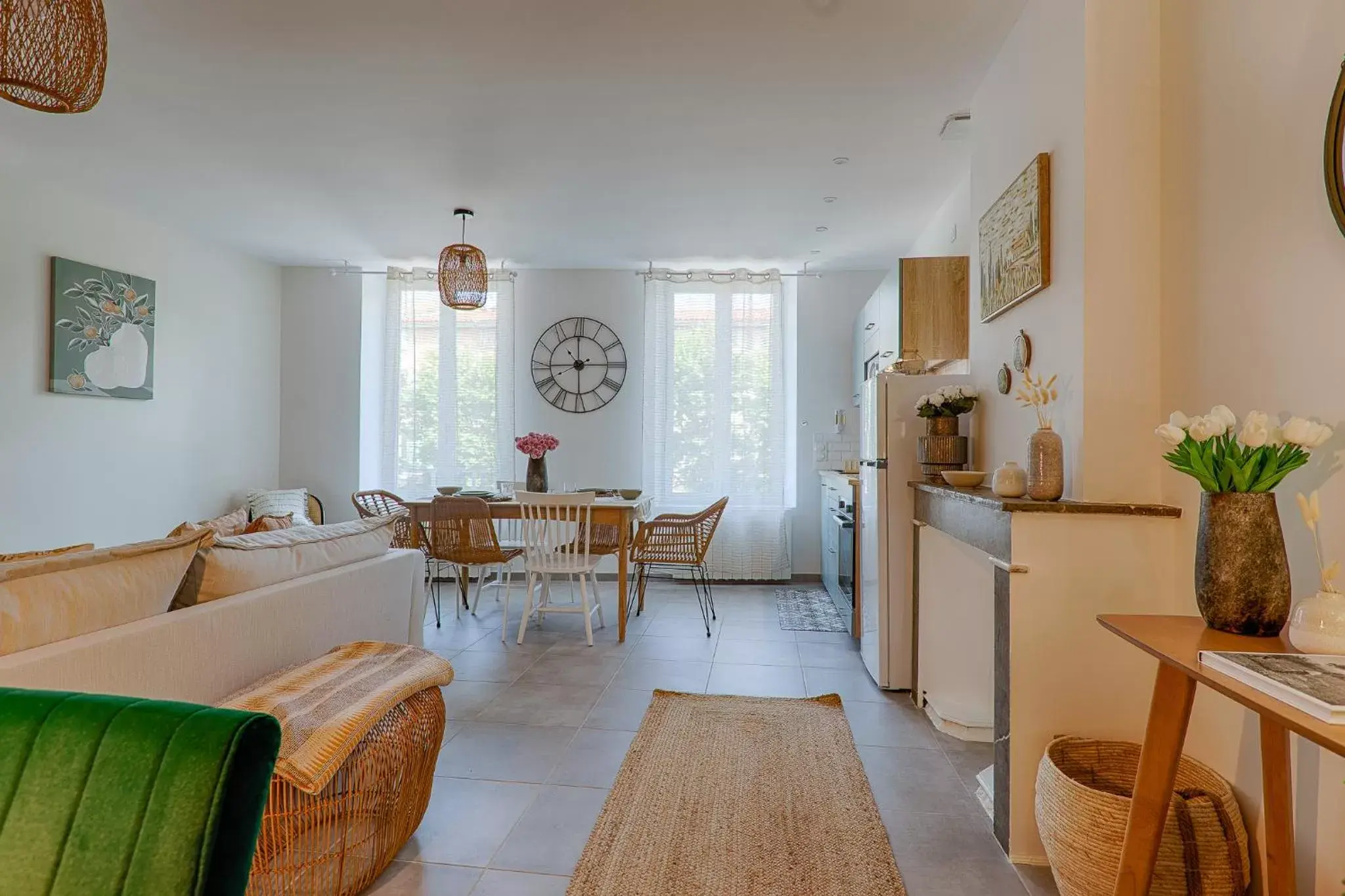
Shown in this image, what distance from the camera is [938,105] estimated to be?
3.07 meters

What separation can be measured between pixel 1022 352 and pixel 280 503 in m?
5.35

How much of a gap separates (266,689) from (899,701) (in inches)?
98.0

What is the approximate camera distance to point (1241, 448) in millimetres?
1391

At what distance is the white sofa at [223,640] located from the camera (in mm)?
1409

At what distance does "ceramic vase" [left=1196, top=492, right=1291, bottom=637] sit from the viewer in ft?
4.14

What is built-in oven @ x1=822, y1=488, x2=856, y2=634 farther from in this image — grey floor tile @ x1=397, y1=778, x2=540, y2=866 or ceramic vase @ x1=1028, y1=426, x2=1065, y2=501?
grey floor tile @ x1=397, y1=778, x2=540, y2=866

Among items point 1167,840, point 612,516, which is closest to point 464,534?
point 612,516

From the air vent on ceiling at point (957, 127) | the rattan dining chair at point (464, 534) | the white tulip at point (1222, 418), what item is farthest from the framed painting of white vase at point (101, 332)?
the white tulip at point (1222, 418)

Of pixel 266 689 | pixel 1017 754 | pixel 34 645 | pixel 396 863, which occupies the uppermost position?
pixel 34 645

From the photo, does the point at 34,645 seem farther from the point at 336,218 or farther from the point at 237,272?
the point at 237,272

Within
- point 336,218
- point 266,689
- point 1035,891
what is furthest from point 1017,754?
point 336,218

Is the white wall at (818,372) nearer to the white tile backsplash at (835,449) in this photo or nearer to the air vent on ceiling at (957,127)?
the white tile backsplash at (835,449)

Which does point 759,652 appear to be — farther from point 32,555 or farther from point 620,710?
point 32,555

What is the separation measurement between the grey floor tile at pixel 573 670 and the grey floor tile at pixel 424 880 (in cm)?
145
